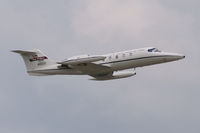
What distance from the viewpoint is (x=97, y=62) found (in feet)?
166

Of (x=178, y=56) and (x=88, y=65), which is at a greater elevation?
(x=178, y=56)

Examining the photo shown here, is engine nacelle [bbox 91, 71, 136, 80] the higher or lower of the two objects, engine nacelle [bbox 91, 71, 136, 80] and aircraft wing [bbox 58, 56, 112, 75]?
the lower

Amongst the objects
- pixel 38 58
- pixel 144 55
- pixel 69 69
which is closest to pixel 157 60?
pixel 144 55

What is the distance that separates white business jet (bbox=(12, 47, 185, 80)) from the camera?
47.4 m

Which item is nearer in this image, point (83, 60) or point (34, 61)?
point (83, 60)

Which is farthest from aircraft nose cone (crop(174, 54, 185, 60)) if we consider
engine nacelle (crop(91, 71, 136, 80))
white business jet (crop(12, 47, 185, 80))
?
engine nacelle (crop(91, 71, 136, 80))

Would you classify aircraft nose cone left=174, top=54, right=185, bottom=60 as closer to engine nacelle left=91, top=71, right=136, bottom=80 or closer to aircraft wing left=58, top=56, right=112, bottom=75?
engine nacelle left=91, top=71, right=136, bottom=80

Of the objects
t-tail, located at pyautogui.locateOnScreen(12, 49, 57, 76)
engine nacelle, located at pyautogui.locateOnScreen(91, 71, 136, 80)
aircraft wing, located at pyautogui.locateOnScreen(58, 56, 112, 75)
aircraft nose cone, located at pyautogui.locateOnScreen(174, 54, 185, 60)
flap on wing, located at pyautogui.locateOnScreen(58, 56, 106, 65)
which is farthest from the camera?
engine nacelle, located at pyautogui.locateOnScreen(91, 71, 136, 80)

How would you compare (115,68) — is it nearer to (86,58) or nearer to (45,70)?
(86,58)

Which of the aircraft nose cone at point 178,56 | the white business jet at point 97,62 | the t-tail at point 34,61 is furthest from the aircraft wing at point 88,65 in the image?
the aircraft nose cone at point 178,56

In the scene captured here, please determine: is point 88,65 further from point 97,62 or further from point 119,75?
point 119,75

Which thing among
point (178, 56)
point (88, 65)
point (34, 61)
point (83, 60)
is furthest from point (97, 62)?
point (178, 56)

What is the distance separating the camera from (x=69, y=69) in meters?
50.5

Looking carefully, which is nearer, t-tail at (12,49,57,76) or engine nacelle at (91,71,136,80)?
t-tail at (12,49,57,76)
